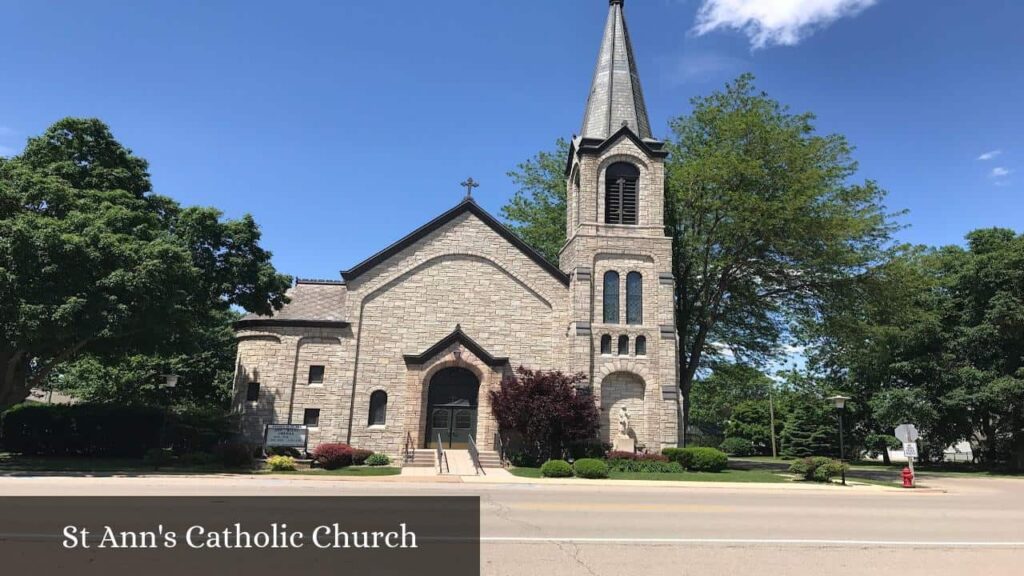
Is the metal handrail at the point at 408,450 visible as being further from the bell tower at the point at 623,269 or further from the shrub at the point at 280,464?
the bell tower at the point at 623,269

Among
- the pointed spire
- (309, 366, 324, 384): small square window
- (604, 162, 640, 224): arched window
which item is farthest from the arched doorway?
the pointed spire

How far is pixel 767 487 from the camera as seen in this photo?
21.7 meters

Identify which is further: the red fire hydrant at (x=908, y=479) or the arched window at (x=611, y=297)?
the arched window at (x=611, y=297)

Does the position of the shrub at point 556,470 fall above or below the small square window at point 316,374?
below

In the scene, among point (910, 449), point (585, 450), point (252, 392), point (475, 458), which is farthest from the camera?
point (252, 392)

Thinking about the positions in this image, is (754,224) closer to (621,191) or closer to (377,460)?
(621,191)

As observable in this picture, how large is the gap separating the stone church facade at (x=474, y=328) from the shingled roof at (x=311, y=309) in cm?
8

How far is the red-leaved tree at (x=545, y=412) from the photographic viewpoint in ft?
84.9

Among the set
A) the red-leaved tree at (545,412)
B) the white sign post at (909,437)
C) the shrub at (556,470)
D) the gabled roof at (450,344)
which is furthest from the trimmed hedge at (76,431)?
the white sign post at (909,437)

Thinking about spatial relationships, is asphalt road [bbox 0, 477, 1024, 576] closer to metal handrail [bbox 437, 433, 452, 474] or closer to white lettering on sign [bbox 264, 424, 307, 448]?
metal handrail [bbox 437, 433, 452, 474]

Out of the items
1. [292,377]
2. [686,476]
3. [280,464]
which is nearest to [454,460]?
[280,464]

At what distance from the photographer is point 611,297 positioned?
30219mm

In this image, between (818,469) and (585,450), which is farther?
(585,450)

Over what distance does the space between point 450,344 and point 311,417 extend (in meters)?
6.90
